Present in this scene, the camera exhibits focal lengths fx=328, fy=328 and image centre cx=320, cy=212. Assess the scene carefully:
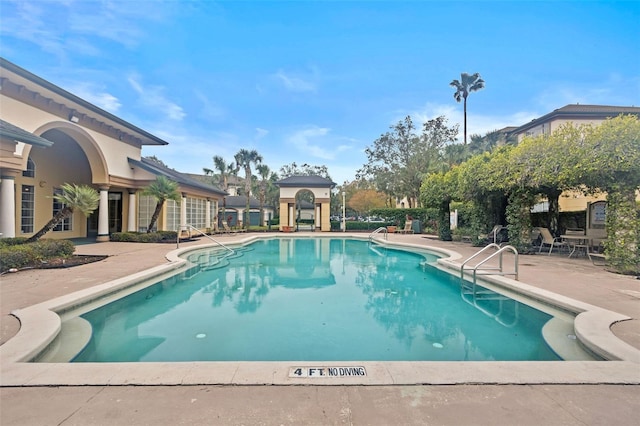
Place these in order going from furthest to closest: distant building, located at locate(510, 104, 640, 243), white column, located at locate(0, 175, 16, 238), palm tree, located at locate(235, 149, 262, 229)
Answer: palm tree, located at locate(235, 149, 262, 229) < distant building, located at locate(510, 104, 640, 243) < white column, located at locate(0, 175, 16, 238)

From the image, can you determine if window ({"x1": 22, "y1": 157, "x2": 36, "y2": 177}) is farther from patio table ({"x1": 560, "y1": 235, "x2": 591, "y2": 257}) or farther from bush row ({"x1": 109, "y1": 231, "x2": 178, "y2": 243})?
patio table ({"x1": 560, "y1": 235, "x2": 591, "y2": 257})

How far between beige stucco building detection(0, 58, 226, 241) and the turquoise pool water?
19.8 feet

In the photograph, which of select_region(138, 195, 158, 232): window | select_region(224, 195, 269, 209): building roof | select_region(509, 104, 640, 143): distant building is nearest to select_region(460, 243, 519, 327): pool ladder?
select_region(138, 195, 158, 232): window

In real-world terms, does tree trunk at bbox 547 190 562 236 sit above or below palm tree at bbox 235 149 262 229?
below

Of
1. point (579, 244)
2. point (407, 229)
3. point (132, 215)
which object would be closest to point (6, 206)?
point (132, 215)

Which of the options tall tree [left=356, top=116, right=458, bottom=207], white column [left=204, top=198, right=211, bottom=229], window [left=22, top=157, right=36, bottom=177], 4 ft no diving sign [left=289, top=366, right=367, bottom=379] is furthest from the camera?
tall tree [left=356, top=116, right=458, bottom=207]

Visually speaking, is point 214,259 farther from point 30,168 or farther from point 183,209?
point 30,168

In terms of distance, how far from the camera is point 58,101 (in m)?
13.5

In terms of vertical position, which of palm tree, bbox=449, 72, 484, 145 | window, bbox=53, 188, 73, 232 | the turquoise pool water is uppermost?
palm tree, bbox=449, 72, 484, 145

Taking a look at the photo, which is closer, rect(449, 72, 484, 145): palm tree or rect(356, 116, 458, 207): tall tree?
rect(449, 72, 484, 145): palm tree

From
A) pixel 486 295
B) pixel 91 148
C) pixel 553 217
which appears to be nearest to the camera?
pixel 486 295

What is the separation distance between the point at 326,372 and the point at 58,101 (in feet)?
52.7

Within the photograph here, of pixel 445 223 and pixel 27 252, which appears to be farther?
pixel 445 223

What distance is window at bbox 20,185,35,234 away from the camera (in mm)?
15102
